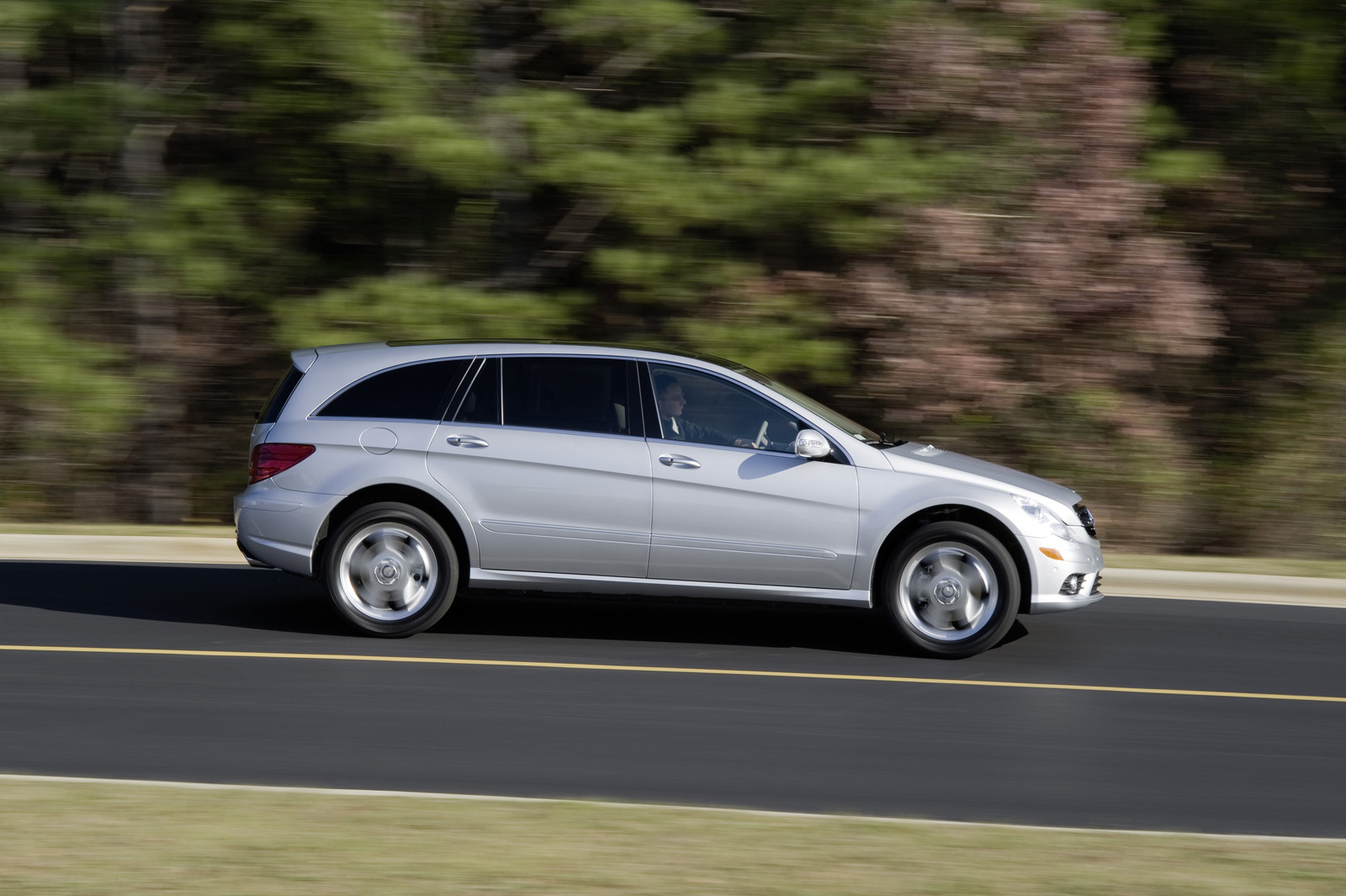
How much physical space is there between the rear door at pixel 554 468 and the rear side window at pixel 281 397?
1.00 metres

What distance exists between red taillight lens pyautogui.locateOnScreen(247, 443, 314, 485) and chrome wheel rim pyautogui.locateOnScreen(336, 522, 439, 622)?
585 millimetres

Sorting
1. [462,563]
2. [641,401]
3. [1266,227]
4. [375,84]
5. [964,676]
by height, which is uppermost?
[375,84]

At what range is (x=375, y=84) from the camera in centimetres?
1430

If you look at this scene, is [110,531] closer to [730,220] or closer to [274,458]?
[274,458]

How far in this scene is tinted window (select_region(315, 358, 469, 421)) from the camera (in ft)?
28.6

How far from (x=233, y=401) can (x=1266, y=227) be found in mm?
11666

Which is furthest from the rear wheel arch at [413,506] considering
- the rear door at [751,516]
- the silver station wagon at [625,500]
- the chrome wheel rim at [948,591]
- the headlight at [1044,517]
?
the headlight at [1044,517]

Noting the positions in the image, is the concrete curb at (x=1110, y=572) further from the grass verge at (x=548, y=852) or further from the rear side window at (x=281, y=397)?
the grass verge at (x=548, y=852)

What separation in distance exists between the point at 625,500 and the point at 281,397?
7.41 feet

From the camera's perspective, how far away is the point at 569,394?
28.5 feet

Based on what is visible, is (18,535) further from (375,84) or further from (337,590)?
(375,84)

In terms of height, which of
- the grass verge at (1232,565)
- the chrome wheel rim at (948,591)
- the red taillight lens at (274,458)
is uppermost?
the red taillight lens at (274,458)

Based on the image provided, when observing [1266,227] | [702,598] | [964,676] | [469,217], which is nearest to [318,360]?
[702,598]

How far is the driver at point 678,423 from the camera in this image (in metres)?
8.49
